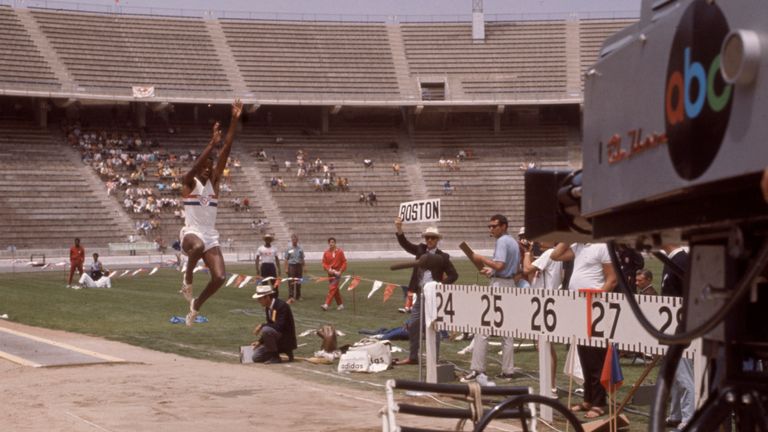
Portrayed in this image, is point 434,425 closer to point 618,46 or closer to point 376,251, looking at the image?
point 618,46

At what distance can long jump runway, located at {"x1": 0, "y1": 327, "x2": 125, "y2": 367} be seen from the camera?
47.9ft

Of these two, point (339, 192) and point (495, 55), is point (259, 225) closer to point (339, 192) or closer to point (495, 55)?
point (339, 192)

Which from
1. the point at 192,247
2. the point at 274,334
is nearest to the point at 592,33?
the point at 274,334

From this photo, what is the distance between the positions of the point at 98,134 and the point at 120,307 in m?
35.0

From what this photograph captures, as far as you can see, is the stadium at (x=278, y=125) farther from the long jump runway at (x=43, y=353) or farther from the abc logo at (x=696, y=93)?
the abc logo at (x=696, y=93)

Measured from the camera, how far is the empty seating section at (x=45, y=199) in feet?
166

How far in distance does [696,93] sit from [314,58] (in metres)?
62.0

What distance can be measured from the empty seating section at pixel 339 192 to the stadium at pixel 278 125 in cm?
11

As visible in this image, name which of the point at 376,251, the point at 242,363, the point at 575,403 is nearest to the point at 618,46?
the point at 575,403

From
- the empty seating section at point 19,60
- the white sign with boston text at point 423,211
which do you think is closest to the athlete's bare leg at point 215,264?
the white sign with boston text at point 423,211

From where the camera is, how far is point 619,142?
3578 mm

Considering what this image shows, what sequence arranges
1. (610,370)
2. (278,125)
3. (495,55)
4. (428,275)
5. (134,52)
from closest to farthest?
(610,370), (428,275), (134,52), (278,125), (495,55)

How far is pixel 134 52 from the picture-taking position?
61531mm

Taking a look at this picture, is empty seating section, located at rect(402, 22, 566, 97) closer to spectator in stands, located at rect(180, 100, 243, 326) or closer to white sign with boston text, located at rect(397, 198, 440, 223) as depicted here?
white sign with boston text, located at rect(397, 198, 440, 223)
